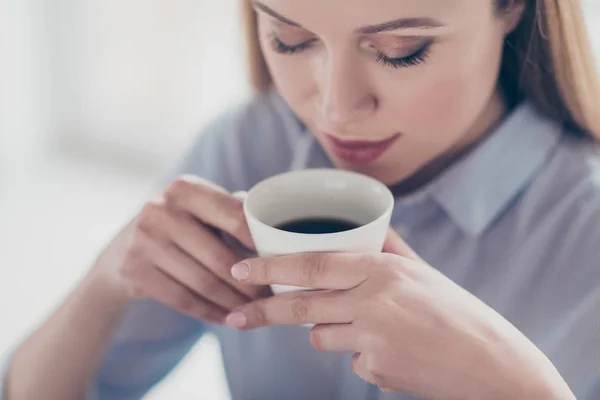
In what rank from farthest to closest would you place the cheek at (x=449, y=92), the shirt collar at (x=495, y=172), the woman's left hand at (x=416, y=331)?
the shirt collar at (x=495, y=172) < the cheek at (x=449, y=92) < the woman's left hand at (x=416, y=331)

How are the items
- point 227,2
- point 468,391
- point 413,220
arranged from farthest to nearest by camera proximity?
point 227,2, point 413,220, point 468,391

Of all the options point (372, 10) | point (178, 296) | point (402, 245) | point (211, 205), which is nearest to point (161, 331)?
point (178, 296)

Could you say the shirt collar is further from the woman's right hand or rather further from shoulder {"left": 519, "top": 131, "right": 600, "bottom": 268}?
the woman's right hand

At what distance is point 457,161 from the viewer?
0.87 m

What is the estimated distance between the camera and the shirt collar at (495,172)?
82 cm

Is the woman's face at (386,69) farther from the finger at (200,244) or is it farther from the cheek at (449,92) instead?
the finger at (200,244)

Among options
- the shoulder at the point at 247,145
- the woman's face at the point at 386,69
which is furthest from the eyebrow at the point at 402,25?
the shoulder at the point at 247,145

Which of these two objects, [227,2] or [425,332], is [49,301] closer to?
[227,2]

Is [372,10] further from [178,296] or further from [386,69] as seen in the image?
[178,296]

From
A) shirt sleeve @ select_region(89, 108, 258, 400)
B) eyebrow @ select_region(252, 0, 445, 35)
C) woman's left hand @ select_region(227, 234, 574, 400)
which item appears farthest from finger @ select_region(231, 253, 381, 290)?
shirt sleeve @ select_region(89, 108, 258, 400)

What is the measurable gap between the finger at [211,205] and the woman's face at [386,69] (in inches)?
5.7

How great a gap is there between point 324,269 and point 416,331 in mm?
99

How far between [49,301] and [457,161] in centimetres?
123

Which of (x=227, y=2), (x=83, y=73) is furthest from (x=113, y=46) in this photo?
(x=227, y=2)
